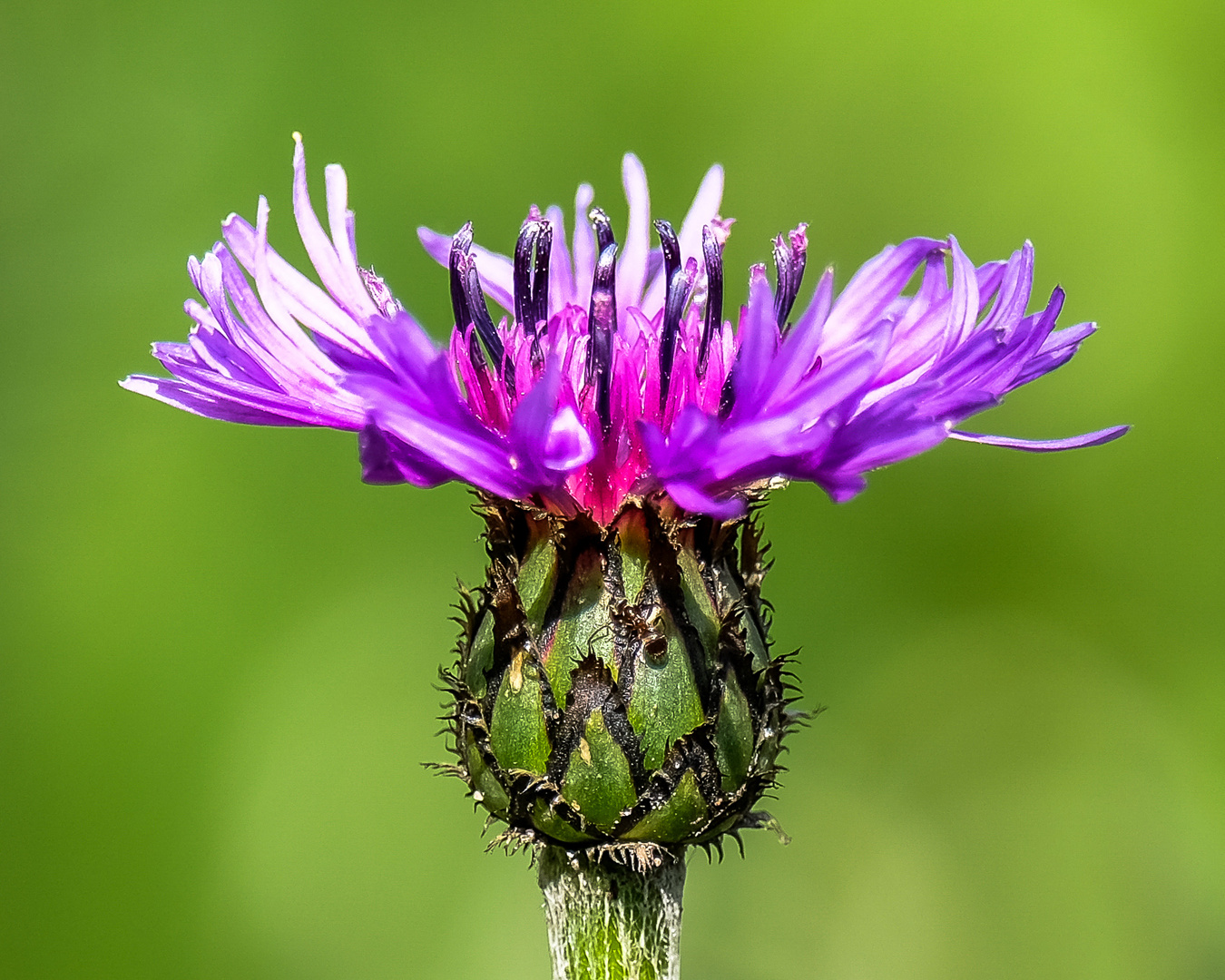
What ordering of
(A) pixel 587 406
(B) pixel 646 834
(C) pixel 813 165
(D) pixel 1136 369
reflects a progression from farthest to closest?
(C) pixel 813 165 → (D) pixel 1136 369 → (A) pixel 587 406 → (B) pixel 646 834

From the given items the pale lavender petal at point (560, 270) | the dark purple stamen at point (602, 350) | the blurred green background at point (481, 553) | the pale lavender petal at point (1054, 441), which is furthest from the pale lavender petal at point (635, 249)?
the blurred green background at point (481, 553)

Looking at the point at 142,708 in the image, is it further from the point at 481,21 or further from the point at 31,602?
the point at 481,21

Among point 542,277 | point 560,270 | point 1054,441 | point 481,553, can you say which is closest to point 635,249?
point 560,270

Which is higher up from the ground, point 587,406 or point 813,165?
point 813,165

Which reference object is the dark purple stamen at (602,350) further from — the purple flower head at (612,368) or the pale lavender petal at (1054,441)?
the pale lavender petal at (1054,441)

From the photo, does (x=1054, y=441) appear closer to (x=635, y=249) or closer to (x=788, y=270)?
(x=788, y=270)

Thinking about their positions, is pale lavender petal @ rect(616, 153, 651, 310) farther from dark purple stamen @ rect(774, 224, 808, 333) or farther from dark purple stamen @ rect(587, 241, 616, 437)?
dark purple stamen @ rect(587, 241, 616, 437)

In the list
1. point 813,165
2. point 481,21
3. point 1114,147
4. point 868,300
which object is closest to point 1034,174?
point 1114,147
